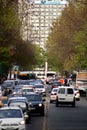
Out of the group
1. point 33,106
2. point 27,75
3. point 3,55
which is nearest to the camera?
point 33,106

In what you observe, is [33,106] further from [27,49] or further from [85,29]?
[27,49]

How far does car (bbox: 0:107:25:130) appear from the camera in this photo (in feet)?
86.4

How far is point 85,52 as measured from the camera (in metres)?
72.2

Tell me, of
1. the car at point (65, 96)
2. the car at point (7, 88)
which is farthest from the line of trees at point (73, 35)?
the car at point (65, 96)

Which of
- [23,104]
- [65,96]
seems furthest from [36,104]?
[65,96]

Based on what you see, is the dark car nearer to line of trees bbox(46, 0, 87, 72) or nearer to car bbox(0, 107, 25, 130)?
car bbox(0, 107, 25, 130)

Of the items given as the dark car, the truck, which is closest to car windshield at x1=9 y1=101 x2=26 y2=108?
the dark car

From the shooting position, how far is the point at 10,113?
27.8 meters

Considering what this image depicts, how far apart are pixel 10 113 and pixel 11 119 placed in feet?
3.10

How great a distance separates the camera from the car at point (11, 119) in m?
26.3

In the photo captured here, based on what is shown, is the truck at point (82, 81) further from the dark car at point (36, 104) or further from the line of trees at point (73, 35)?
the dark car at point (36, 104)

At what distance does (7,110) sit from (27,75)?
113503 millimetres

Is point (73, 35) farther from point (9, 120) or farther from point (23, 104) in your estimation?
point (9, 120)

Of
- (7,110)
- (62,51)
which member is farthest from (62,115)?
(62,51)
